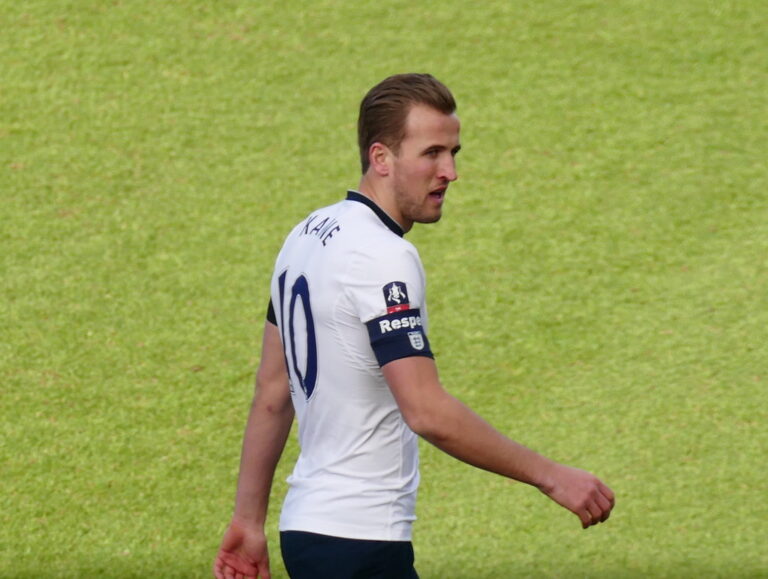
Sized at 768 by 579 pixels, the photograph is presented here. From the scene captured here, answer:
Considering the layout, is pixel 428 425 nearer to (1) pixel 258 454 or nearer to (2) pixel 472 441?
(2) pixel 472 441

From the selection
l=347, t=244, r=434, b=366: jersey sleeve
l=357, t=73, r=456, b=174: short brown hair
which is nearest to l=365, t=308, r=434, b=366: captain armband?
l=347, t=244, r=434, b=366: jersey sleeve

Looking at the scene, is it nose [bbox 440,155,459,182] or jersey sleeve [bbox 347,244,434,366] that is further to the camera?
nose [bbox 440,155,459,182]

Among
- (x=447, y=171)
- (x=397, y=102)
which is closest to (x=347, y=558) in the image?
(x=447, y=171)

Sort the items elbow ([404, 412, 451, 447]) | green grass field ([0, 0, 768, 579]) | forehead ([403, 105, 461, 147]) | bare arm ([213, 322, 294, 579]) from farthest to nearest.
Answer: green grass field ([0, 0, 768, 579]), bare arm ([213, 322, 294, 579]), forehead ([403, 105, 461, 147]), elbow ([404, 412, 451, 447])

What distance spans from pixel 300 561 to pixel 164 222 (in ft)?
15.3

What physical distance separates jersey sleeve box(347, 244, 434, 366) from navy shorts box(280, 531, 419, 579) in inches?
15.7

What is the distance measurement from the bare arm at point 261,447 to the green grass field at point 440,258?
223 cm

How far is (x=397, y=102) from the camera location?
2.60m

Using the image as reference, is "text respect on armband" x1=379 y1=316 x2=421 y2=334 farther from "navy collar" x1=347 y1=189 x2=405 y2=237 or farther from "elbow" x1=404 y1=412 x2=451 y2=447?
"navy collar" x1=347 y1=189 x2=405 y2=237

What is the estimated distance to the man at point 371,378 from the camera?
233 cm

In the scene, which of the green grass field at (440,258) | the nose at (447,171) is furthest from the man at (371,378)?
the green grass field at (440,258)

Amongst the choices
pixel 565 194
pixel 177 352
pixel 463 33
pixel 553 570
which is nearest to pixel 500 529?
pixel 553 570

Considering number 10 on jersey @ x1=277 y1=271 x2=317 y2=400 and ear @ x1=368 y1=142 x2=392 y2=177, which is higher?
ear @ x1=368 y1=142 x2=392 y2=177

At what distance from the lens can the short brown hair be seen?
8.50 ft
